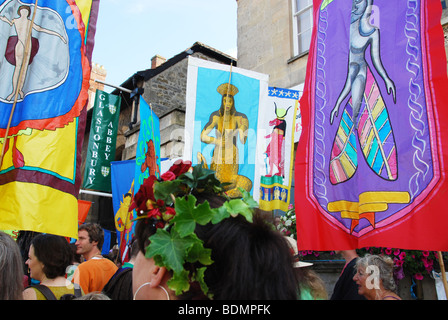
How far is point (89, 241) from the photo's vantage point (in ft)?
13.0

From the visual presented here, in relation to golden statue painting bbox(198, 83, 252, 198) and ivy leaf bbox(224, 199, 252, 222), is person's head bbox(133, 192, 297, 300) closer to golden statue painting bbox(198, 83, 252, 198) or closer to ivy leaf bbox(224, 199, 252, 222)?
ivy leaf bbox(224, 199, 252, 222)

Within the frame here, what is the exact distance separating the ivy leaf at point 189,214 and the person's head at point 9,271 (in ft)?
4.13

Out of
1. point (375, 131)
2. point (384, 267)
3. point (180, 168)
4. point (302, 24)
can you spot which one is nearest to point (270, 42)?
point (302, 24)

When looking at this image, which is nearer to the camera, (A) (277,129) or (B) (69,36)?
(B) (69,36)

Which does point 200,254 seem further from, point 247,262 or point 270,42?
point 270,42

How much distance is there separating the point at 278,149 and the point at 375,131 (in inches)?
136

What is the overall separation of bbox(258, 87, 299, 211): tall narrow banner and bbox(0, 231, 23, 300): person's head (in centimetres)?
392

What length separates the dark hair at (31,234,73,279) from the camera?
2.78 meters

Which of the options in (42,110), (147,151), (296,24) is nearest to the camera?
(42,110)

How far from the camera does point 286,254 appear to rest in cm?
136

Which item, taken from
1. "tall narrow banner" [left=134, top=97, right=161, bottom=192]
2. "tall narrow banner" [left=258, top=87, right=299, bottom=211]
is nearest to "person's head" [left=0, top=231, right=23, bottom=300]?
"tall narrow banner" [left=134, top=97, right=161, bottom=192]

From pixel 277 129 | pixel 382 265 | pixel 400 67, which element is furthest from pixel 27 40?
pixel 277 129
